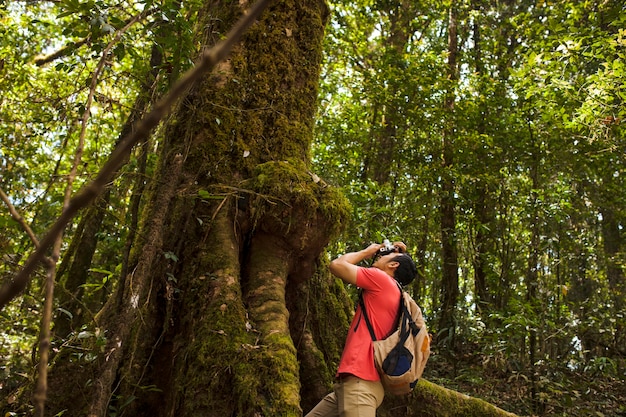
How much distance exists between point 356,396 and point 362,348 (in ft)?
1.11

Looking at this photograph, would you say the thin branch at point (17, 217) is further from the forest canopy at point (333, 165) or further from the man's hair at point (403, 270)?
the man's hair at point (403, 270)

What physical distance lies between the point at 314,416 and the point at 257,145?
2315 mm

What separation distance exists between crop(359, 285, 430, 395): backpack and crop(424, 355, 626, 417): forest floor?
4319 millimetres

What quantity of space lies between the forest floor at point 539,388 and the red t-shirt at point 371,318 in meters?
4.49

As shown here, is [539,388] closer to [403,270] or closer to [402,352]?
[403,270]

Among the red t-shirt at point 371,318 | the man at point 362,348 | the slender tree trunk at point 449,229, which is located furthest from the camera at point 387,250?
the slender tree trunk at point 449,229

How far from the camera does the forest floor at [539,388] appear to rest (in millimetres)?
7160

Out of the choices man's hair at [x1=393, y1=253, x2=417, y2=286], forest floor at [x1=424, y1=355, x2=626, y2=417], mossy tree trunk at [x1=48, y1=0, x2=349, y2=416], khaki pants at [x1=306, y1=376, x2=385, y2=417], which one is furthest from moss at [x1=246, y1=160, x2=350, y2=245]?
forest floor at [x1=424, y1=355, x2=626, y2=417]

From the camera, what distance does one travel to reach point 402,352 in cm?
362

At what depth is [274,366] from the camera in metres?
3.30

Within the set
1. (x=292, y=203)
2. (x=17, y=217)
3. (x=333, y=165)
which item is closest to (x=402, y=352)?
(x=292, y=203)

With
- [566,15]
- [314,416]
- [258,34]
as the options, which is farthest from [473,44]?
[314,416]

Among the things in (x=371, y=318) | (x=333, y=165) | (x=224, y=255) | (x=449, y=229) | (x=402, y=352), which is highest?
(x=333, y=165)

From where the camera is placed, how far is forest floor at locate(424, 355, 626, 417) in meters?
7.16
